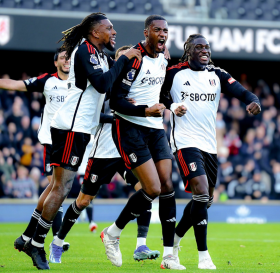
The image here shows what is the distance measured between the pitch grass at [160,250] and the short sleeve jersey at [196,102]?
1264 millimetres

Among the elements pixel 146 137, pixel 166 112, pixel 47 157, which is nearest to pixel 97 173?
Result: pixel 47 157

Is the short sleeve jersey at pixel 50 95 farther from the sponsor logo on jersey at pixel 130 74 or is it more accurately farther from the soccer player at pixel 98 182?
the sponsor logo on jersey at pixel 130 74

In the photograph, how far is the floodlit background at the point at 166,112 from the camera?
13.6m

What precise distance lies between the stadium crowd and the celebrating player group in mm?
7503

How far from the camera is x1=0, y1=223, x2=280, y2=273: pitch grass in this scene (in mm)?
5523

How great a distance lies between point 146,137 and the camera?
18.4 feet

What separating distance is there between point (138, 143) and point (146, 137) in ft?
0.53

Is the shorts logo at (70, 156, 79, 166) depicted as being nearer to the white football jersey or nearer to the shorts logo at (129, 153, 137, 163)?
the shorts logo at (129, 153, 137, 163)

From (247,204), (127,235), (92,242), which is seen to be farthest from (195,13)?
(92,242)

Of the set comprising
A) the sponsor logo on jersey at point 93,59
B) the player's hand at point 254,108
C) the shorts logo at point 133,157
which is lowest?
the shorts logo at point 133,157

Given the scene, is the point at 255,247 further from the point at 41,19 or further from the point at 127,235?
the point at 41,19

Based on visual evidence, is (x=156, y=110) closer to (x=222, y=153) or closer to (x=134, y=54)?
(x=134, y=54)

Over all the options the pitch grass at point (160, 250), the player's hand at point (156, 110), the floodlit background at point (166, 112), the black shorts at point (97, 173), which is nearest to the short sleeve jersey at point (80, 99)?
the player's hand at point (156, 110)

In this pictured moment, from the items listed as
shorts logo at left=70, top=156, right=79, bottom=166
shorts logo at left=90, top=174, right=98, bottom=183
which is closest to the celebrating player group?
shorts logo at left=70, top=156, right=79, bottom=166
